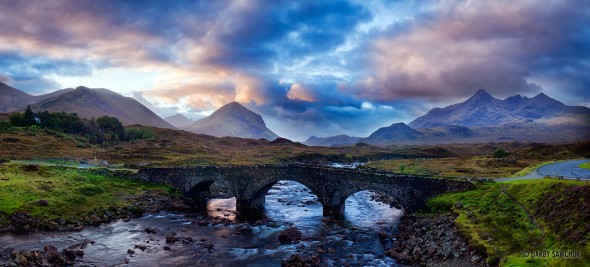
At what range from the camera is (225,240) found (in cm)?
3972

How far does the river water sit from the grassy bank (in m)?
8.01

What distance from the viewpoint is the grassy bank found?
22484 millimetres

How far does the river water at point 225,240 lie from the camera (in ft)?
108

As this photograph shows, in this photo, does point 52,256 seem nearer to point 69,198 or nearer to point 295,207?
point 69,198

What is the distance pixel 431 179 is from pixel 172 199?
1519 inches

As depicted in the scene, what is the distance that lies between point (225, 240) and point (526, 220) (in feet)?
91.4

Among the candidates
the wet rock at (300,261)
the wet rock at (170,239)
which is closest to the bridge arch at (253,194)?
the wet rock at (170,239)

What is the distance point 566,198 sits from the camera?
27.0m

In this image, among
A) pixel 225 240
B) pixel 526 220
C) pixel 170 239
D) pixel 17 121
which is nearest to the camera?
pixel 526 220

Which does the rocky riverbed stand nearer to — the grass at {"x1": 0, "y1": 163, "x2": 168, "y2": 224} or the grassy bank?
the grassy bank

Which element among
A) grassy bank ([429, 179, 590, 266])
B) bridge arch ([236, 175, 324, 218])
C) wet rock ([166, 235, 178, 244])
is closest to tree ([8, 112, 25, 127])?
bridge arch ([236, 175, 324, 218])

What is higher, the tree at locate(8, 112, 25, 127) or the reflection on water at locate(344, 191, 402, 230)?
the tree at locate(8, 112, 25, 127)


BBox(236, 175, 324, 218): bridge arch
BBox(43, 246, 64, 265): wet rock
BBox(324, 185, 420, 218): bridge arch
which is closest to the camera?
BBox(43, 246, 64, 265): wet rock

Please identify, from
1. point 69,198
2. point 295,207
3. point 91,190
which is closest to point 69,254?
point 69,198
